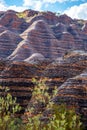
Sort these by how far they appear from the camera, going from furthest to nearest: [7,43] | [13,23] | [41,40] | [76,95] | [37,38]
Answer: [13,23] → [41,40] → [37,38] → [7,43] → [76,95]

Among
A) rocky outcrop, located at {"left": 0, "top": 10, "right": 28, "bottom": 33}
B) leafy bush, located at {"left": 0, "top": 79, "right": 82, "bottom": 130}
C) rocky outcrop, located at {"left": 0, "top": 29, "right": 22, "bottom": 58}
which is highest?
rocky outcrop, located at {"left": 0, "top": 10, "right": 28, "bottom": 33}

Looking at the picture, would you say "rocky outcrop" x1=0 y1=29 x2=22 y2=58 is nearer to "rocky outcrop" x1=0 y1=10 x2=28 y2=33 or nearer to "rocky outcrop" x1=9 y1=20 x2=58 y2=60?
"rocky outcrop" x1=9 y1=20 x2=58 y2=60

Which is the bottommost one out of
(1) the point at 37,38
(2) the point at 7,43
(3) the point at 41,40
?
(2) the point at 7,43

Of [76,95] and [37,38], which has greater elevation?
[37,38]

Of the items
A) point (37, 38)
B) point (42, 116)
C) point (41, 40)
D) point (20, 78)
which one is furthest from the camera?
point (41, 40)

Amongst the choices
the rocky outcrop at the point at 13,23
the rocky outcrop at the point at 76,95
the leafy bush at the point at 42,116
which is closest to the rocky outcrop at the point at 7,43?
the rocky outcrop at the point at 13,23

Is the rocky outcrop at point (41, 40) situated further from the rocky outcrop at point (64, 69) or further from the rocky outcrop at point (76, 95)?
the rocky outcrop at point (76, 95)

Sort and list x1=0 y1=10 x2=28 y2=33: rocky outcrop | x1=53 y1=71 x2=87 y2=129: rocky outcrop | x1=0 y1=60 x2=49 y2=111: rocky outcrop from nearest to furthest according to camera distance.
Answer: x1=53 y1=71 x2=87 y2=129: rocky outcrop
x1=0 y1=60 x2=49 y2=111: rocky outcrop
x1=0 y1=10 x2=28 y2=33: rocky outcrop

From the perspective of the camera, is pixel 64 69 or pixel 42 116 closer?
pixel 42 116

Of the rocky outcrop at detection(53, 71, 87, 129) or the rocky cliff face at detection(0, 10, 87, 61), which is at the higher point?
the rocky cliff face at detection(0, 10, 87, 61)

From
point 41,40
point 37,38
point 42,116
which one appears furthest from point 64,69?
point 41,40

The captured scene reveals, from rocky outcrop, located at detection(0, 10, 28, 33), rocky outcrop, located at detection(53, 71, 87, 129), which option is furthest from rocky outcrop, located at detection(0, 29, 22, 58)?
rocky outcrop, located at detection(53, 71, 87, 129)

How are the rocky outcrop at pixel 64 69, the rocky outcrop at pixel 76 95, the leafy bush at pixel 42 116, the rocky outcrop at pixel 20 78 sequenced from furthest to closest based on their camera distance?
the rocky outcrop at pixel 20 78 < the rocky outcrop at pixel 64 69 < the rocky outcrop at pixel 76 95 < the leafy bush at pixel 42 116

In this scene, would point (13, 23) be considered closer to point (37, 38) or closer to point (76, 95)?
point (37, 38)
